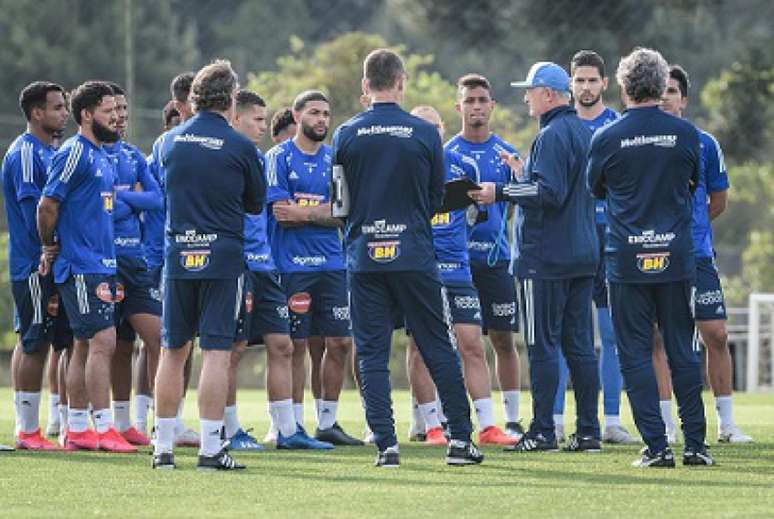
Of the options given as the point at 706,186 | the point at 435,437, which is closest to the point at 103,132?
the point at 435,437

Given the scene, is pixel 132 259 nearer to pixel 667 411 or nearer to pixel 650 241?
pixel 667 411

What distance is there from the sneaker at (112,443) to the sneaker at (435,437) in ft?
6.76

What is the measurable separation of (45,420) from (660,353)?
584 centimetres

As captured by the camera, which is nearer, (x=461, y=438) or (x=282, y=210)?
(x=461, y=438)

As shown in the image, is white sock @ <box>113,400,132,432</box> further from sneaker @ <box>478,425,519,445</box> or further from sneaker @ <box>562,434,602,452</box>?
A: sneaker @ <box>562,434,602,452</box>

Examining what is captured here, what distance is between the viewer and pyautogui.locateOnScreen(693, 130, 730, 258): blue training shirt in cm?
1232

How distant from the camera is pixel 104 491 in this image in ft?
32.0

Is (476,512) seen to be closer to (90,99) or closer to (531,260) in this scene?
(531,260)

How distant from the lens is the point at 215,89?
10742mm

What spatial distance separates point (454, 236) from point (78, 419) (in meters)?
2.81

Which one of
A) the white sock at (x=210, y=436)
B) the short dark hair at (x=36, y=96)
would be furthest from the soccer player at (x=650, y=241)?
the short dark hair at (x=36, y=96)

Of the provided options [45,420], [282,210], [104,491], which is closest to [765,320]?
[45,420]

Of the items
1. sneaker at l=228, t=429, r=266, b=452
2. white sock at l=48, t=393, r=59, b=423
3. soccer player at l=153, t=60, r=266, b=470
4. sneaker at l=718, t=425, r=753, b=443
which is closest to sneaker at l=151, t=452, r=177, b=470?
soccer player at l=153, t=60, r=266, b=470

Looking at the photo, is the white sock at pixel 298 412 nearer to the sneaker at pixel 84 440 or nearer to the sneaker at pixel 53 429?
the sneaker at pixel 84 440
